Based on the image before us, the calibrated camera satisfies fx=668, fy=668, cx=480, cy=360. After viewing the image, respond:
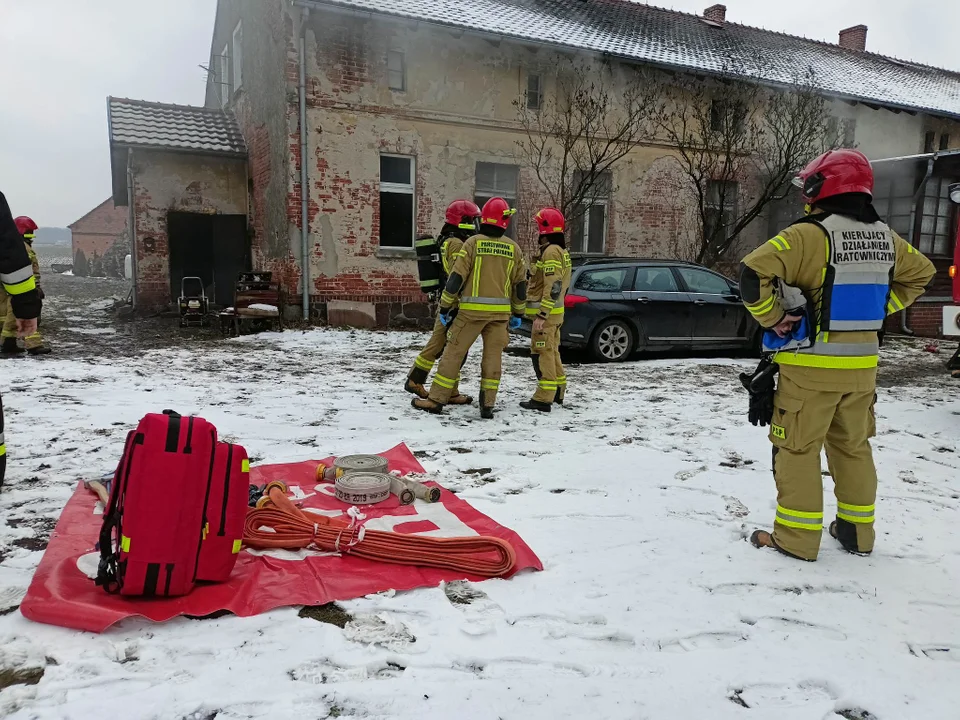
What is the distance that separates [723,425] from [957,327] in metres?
2.55

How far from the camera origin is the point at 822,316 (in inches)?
127

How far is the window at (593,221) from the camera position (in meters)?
14.4

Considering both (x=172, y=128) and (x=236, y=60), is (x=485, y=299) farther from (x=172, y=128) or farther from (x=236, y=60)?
(x=236, y=60)

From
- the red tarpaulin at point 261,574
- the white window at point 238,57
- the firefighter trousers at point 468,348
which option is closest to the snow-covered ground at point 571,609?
the red tarpaulin at point 261,574

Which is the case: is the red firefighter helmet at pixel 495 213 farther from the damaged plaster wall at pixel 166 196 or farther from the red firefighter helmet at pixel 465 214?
the damaged plaster wall at pixel 166 196

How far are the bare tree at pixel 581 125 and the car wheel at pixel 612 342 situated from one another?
4.85 meters

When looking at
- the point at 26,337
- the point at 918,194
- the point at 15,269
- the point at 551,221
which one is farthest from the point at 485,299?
the point at 918,194

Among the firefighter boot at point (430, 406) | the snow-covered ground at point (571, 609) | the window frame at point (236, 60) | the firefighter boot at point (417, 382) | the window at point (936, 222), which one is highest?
the window frame at point (236, 60)

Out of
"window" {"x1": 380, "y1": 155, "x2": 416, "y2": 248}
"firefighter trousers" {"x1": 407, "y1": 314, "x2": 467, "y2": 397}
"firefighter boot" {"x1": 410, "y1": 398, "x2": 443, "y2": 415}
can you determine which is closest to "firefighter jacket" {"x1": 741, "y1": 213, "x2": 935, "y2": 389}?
"firefighter boot" {"x1": 410, "y1": 398, "x2": 443, "y2": 415}

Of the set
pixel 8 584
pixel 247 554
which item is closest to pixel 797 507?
pixel 247 554

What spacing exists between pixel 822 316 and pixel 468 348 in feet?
11.2

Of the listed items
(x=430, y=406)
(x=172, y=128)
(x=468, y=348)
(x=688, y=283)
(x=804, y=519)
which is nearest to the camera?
(x=804, y=519)

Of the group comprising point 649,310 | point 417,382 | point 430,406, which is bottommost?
point 430,406

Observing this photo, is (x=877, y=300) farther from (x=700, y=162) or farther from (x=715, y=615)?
(x=700, y=162)
